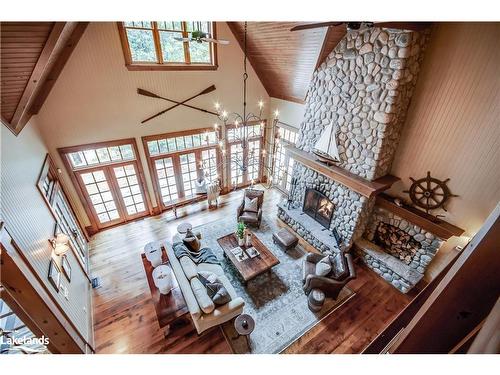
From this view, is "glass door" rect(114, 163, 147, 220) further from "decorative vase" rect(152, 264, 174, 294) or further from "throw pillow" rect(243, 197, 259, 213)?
"throw pillow" rect(243, 197, 259, 213)

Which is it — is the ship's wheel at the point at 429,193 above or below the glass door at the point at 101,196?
above

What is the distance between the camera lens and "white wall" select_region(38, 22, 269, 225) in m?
4.50

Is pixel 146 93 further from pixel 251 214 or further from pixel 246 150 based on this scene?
pixel 251 214

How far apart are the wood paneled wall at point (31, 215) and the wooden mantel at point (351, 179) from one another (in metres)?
5.05

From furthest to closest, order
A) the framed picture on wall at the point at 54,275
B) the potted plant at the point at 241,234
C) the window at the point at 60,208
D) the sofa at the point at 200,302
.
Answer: the potted plant at the point at 241,234
the window at the point at 60,208
the sofa at the point at 200,302
the framed picture on wall at the point at 54,275

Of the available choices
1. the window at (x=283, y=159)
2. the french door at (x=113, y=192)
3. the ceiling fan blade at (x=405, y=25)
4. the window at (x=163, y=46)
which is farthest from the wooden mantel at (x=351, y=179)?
the french door at (x=113, y=192)

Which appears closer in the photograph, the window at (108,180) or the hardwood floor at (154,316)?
the hardwood floor at (154,316)

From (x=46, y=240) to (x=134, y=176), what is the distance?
2.95 meters

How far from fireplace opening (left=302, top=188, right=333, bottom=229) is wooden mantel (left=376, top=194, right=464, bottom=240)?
113cm

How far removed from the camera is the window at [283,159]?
698cm

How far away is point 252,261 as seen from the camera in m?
4.72

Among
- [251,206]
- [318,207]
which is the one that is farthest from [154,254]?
[318,207]

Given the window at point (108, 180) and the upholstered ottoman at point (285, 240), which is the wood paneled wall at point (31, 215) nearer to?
the window at point (108, 180)
